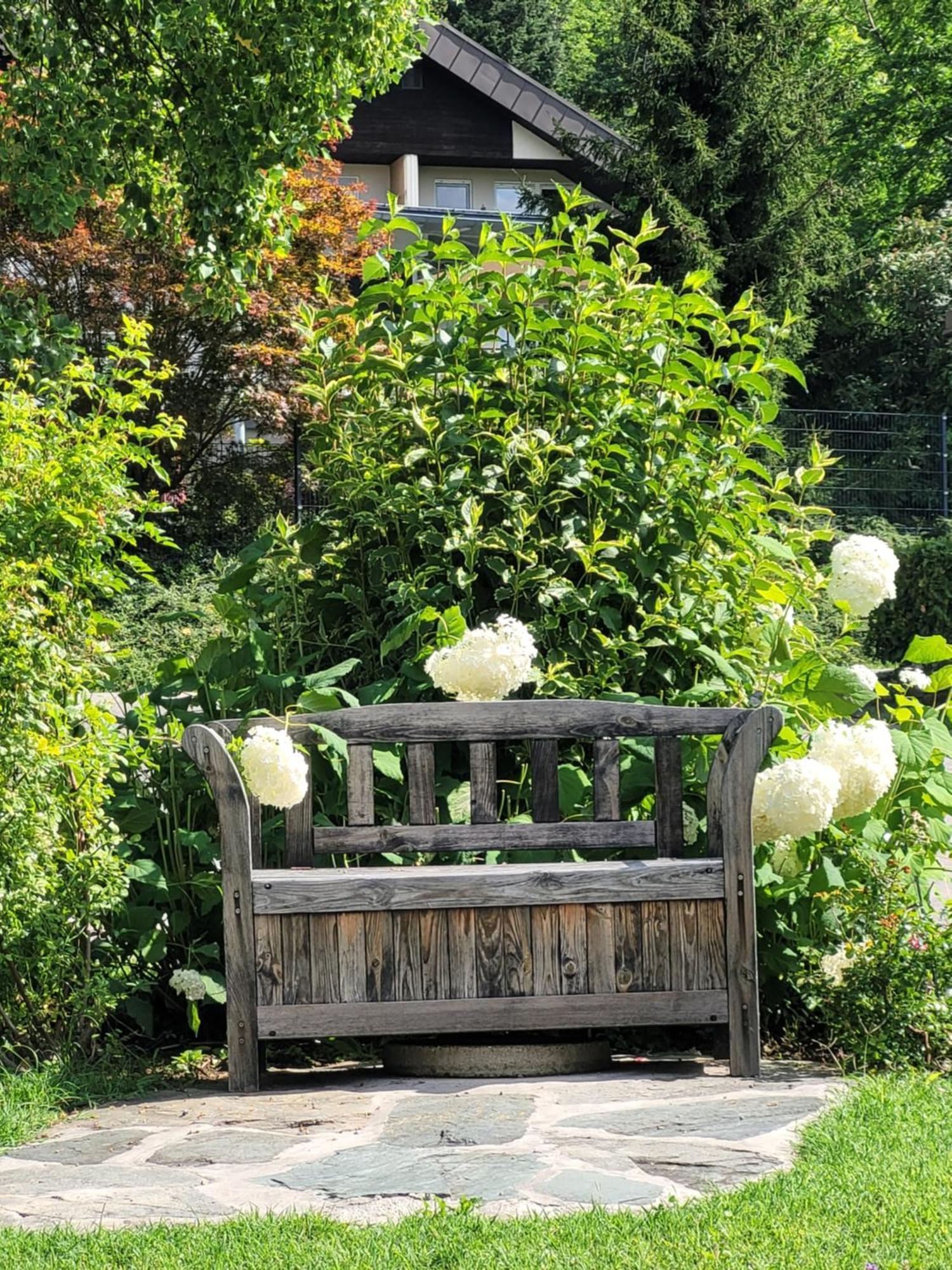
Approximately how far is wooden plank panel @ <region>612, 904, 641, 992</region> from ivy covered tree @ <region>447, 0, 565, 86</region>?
116 feet

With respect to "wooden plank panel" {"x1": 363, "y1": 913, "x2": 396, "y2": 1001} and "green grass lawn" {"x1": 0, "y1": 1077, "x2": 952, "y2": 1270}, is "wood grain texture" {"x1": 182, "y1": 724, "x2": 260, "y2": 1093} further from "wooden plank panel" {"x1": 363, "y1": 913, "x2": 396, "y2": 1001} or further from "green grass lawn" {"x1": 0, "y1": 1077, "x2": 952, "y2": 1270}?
"green grass lawn" {"x1": 0, "y1": 1077, "x2": 952, "y2": 1270}

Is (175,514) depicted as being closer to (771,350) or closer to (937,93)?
(771,350)

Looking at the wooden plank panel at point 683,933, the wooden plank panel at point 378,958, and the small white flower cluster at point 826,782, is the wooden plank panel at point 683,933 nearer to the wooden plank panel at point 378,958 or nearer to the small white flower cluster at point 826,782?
the small white flower cluster at point 826,782

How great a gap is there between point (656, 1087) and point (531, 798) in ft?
2.87

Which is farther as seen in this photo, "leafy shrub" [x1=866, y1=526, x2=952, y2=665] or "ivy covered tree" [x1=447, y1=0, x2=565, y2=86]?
"ivy covered tree" [x1=447, y1=0, x2=565, y2=86]

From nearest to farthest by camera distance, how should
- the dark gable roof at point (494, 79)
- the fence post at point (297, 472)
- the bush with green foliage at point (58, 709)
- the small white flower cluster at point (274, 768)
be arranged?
the bush with green foliage at point (58, 709), the small white flower cluster at point (274, 768), the fence post at point (297, 472), the dark gable roof at point (494, 79)

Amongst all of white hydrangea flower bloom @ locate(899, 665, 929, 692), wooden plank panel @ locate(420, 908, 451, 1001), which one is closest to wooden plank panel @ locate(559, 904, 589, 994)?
wooden plank panel @ locate(420, 908, 451, 1001)

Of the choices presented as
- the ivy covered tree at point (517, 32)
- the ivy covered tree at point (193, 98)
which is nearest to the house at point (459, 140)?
the ivy covered tree at point (517, 32)

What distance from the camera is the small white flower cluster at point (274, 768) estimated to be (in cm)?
370

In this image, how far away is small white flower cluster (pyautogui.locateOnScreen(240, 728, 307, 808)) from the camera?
3.70 meters

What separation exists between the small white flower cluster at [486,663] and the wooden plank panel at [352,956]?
2.34ft

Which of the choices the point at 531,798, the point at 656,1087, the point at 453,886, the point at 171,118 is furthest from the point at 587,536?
the point at 171,118

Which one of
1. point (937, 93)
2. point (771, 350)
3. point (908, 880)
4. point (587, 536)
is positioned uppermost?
point (937, 93)

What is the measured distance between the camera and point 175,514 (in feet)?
56.5
